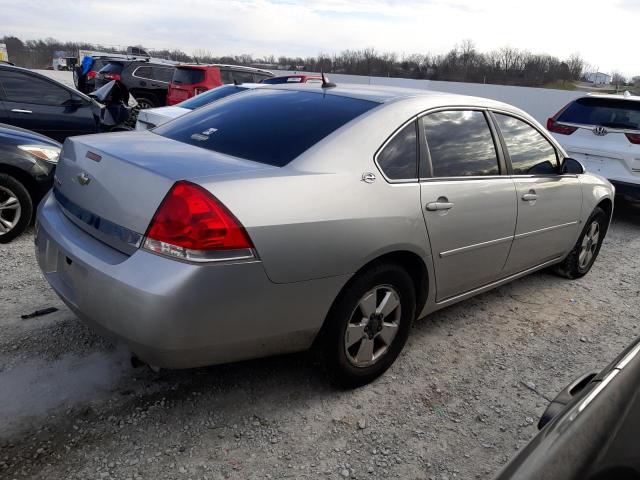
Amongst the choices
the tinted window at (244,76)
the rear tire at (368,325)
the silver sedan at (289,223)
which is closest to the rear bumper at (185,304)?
the silver sedan at (289,223)

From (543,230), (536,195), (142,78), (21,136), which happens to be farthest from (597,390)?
(142,78)

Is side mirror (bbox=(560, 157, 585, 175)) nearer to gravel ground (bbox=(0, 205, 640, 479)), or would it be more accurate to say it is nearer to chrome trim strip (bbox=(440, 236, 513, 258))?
chrome trim strip (bbox=(440, 236, 513, 258))

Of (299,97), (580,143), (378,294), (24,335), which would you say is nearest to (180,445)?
(378,294)

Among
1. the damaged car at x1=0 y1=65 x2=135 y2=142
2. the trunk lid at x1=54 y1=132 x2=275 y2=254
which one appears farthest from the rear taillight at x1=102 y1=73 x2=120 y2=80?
the trunk lid at x1=54 y1=132 x2=275 y2=254

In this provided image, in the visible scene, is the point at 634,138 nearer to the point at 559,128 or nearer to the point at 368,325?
the point at 559,128

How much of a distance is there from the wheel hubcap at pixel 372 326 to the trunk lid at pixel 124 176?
89 centimetres

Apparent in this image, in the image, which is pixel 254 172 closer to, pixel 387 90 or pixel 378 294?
pixel 378 294

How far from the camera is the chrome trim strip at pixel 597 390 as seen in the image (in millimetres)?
1393

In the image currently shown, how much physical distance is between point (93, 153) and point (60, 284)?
0.66m

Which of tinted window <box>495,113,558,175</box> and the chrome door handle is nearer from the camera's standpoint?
the chrome door handle

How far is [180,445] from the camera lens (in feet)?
7.75

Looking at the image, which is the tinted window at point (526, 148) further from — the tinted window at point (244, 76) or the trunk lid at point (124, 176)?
the tinted window at point (244, 76)

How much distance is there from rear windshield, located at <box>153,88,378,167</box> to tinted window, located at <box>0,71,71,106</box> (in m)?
4.35

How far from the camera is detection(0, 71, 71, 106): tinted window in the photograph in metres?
6.44
